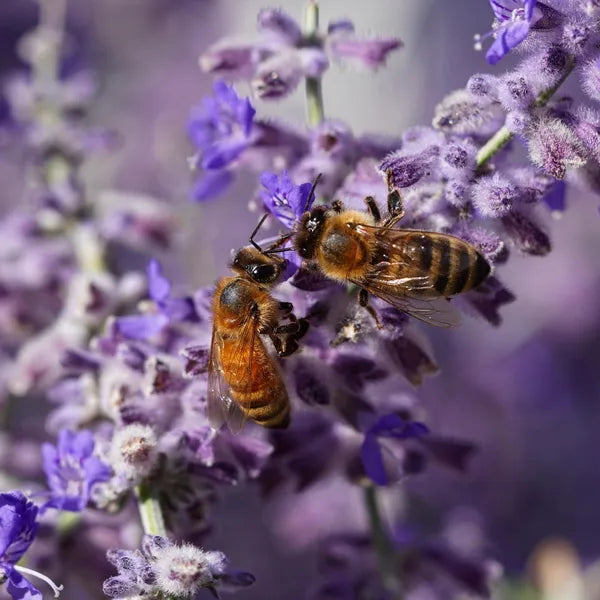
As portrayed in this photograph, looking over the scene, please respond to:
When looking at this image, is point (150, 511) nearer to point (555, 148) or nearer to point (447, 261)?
point (447, 261)

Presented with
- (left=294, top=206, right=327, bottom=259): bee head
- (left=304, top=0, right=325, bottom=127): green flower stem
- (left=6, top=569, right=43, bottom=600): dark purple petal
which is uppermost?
(left=304, top=0, right=325, bottom=127): green flower stem

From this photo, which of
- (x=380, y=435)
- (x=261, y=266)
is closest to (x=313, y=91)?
(x=261, y=266)

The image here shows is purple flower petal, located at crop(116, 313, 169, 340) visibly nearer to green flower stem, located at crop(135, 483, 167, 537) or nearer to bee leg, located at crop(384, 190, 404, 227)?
green flower stem, located at crop(135, 483, 167, 537)

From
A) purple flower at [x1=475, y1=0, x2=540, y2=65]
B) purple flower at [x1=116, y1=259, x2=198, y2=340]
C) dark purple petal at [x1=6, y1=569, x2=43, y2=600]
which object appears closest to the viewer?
purple flower at [x1=475, y1=0, x2=540, y2=65]

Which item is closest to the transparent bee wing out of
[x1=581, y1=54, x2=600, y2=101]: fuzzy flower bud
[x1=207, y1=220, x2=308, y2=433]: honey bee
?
[x1=207, y1=220, x2=308, y2=433]: honey bee

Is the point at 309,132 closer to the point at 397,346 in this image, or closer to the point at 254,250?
the point at 254,250

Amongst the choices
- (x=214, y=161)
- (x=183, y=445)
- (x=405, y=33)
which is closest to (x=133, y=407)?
(x=183, y=445)
